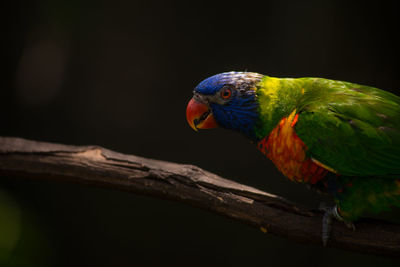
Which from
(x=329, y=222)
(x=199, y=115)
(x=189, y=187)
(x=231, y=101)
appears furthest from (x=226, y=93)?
(x=329, y=222)

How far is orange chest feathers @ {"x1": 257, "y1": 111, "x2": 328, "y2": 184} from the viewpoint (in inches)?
80.4

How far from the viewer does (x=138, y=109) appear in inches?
168

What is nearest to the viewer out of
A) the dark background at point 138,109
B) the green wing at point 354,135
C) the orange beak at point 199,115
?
the green wing at point 354,135

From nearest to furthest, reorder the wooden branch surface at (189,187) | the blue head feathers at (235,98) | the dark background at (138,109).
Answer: the wooden branch surface at (189,187), the blue head feathers at (235,98), the dark background at (138,109)

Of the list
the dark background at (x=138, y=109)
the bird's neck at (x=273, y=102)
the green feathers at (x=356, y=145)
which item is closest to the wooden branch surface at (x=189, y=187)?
the green feathers at (x=356, y=145)

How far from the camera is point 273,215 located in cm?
211

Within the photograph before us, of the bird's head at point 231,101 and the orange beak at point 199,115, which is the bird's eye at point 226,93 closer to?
the bird's head at point 231,101

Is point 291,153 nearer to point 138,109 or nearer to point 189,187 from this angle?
point 189,187

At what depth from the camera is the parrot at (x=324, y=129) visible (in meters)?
1.93

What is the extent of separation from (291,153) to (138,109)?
264 cm

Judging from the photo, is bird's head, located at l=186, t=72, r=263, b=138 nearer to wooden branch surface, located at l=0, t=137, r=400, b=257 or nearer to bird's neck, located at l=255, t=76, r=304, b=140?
bird's neck, located at l=255, t=76, r=304, b=140

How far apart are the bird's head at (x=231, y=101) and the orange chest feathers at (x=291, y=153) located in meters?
0.17

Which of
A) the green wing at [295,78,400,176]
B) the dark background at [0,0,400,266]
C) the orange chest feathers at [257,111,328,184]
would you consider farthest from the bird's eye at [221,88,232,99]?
the dark background at [0,0,400,266]

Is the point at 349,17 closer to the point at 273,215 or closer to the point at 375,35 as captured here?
the point at 375,35
